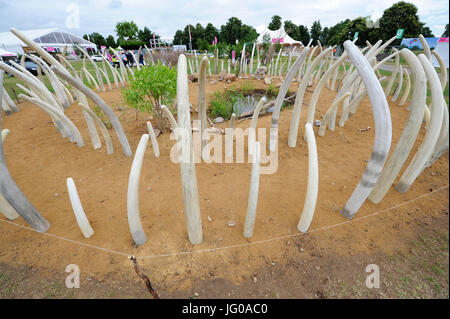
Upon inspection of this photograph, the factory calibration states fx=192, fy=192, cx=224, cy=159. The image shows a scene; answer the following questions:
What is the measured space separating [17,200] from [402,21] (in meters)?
30.0

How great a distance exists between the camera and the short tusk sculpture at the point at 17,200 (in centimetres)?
195

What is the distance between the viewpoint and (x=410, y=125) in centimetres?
217

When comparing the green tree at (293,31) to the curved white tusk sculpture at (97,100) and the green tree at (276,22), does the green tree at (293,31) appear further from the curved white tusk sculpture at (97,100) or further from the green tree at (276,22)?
the curved white tusk sculpture at (97,100)

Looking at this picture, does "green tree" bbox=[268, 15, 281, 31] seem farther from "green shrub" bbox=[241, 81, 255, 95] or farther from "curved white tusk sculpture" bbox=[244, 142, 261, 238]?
"curved white tusk sculpture" bbox=[244, 142, 261, 238]

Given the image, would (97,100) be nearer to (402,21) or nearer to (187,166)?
(187,166)

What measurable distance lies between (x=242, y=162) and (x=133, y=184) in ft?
7.33

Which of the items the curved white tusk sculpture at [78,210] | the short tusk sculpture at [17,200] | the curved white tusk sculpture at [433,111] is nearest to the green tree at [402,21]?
the curved white tusk sculpture at [433,111]

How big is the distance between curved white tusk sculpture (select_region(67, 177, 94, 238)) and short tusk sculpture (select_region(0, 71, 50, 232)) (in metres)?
0.55

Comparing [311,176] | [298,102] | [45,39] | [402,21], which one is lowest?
[311,176]

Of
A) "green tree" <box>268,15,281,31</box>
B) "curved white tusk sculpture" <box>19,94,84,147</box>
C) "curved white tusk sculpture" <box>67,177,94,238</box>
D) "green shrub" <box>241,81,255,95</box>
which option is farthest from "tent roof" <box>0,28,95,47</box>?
"green tree" <box>268,15,281,31</box>

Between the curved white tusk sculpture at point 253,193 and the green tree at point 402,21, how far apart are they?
90.5ft

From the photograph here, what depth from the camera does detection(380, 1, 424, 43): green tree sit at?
1898 cm

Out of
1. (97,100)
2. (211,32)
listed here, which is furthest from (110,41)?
(97,100)

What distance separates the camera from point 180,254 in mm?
2062
